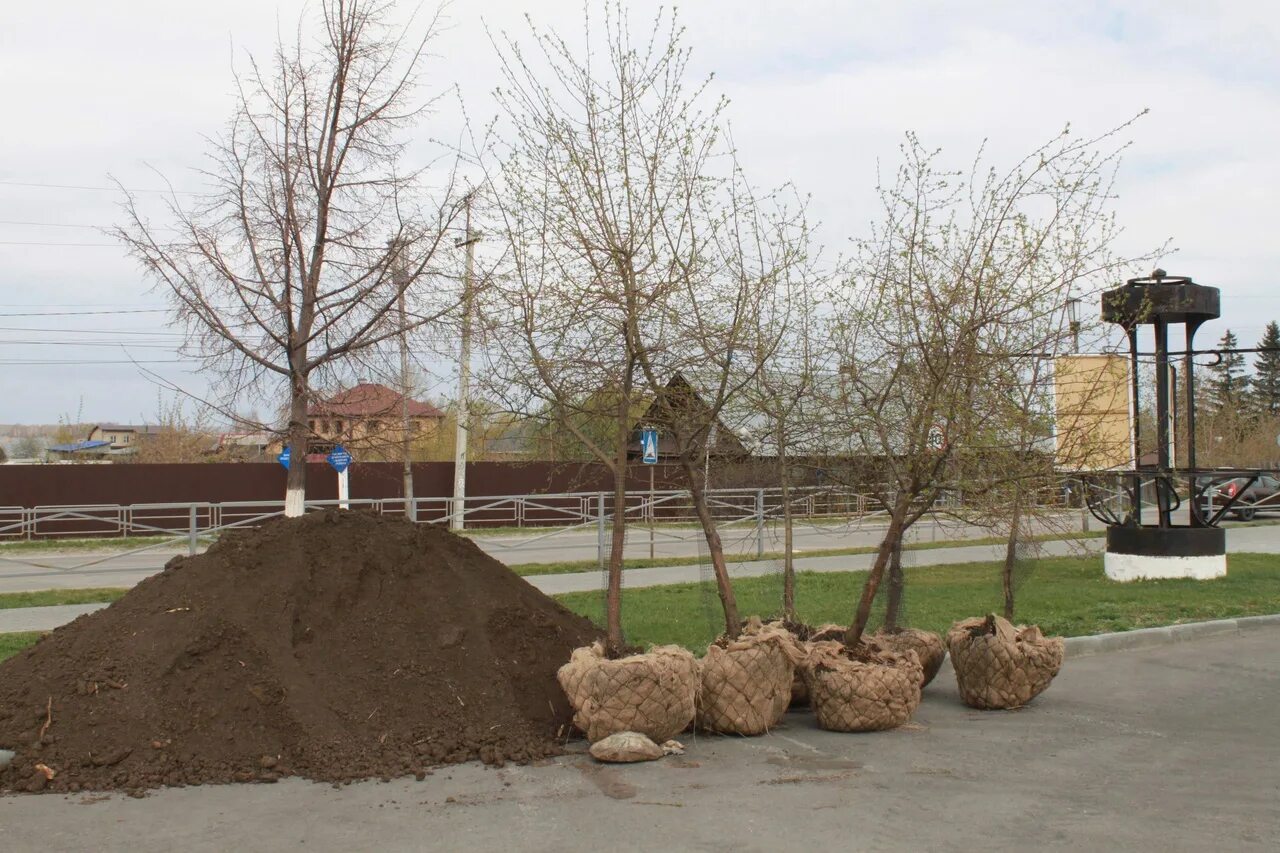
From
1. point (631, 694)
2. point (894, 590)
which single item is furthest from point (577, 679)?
→ point (894, 590)

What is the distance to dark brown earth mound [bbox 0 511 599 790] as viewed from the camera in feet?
19.9

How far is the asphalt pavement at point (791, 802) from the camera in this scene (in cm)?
501

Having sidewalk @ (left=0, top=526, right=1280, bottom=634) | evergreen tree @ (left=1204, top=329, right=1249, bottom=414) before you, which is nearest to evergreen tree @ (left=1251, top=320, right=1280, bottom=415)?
evergreen tree @ (left=1204, top=329, right=1249, bottom=414)

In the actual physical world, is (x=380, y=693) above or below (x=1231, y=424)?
below

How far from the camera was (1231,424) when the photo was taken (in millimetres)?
53375

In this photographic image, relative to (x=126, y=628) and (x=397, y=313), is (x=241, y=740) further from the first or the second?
(x=397, y=313)

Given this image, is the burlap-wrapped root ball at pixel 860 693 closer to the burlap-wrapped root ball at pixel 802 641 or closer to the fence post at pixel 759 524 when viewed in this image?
the burlap-wrapped root ball at pixel 802 641

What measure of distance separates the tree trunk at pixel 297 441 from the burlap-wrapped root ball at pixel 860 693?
495cm

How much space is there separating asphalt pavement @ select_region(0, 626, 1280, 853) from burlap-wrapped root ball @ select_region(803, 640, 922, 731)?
0.11 m

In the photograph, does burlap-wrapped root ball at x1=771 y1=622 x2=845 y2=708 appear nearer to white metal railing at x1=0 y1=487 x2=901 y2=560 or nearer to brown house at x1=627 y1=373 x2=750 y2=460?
white metal railing at x1=0 y1=487 x2=901 y2=560

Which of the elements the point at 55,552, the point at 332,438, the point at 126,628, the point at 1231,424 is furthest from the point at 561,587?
the point at 1231,424

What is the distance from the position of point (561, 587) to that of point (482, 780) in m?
9.24

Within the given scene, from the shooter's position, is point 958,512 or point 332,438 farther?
point 332,438

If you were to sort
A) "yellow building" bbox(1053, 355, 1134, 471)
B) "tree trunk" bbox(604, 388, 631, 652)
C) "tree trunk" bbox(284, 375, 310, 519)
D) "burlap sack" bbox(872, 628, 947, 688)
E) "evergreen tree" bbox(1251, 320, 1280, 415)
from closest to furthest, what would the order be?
"tree trunk" bbox(604, 388, 631, 652)
"burlap sack" bbox(872, 628, 947, 688)
"yellow building" bbox(1053, 355, 1134, 471)
"tree trunk" bbox(284, 375, 310, 519)
"evergreen tree" bbox(1251, 320, 1280, 415)
